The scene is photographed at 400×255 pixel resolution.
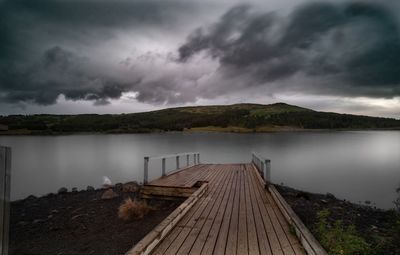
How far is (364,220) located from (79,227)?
33.6 feet

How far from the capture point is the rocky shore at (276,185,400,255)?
7750 mm

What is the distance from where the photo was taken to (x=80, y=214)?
10422mm

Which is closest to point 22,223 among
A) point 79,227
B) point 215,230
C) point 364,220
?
point 79,227

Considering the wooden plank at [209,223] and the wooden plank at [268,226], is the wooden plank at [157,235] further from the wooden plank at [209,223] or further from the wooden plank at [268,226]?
the wooden plank at [268,226]

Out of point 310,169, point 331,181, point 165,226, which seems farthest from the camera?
point 310,169

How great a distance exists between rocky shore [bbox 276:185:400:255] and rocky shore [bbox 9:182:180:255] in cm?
488

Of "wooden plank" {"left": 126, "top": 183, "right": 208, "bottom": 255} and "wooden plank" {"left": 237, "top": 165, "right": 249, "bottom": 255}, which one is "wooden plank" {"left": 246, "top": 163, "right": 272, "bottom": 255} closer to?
"wooden plank" {"left": 237, "top": 165, "right": 249, "bottom": 255}

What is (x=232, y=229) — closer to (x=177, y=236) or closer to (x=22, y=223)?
(x=177, y=236)

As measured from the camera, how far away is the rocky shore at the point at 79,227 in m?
7.43

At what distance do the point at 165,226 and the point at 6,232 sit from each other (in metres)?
2.82

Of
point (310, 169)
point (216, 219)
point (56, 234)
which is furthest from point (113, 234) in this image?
point (310, 169)

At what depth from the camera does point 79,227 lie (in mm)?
8984

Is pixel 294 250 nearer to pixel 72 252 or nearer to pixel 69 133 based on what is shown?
pixel 72 252

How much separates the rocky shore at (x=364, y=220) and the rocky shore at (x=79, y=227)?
4.88 meters
